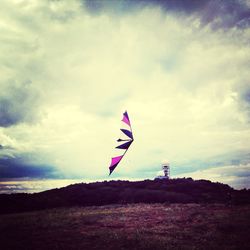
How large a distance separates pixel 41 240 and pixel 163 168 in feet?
98.1

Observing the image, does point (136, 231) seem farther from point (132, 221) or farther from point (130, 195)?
point (130, 195)

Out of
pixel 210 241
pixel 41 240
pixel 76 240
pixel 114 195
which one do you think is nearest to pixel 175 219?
pixel 210 241

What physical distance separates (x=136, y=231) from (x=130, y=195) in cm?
1849

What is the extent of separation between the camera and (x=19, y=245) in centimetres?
1642

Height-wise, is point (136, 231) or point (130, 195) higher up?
point (130, 195)

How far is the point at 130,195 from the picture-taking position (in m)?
37.4

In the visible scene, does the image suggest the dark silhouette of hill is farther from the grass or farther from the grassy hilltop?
the grass

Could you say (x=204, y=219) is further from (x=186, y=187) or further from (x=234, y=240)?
(x=186, y=187)

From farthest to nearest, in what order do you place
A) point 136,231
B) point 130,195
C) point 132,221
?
point 130,195
point 132,221
point 136,231

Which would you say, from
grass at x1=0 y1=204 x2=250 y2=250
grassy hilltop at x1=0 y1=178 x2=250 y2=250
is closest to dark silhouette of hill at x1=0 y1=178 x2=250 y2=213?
grassy hilltop at x1=0 y1=178 x2=250 y2=250

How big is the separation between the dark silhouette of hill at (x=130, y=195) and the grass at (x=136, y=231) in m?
8.56

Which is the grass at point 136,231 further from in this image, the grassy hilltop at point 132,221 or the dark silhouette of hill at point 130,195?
the dark silhouette of hill at point 130,195

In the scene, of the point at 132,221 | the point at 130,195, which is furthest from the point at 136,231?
the point at 130,195

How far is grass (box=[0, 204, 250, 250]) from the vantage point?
52.5 feet
